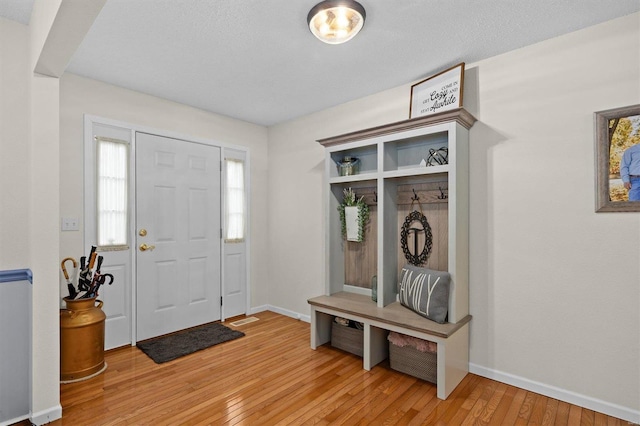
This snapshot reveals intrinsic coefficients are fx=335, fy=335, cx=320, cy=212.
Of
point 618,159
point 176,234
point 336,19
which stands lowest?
point 176,234

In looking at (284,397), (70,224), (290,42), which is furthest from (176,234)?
(290,42)

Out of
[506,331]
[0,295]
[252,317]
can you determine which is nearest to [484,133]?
[506,331]

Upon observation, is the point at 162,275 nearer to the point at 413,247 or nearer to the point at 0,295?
the point at 0,295

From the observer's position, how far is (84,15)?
1.58m

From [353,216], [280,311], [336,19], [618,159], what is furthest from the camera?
[280,311]

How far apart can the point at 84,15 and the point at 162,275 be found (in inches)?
104

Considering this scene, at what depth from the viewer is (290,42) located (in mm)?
2457

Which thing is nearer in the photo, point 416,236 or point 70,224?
point 70,224

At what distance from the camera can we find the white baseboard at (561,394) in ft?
7.05

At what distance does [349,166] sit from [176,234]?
204 cm

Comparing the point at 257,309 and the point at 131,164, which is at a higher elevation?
the point at 131,164

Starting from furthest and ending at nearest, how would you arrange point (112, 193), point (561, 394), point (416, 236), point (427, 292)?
point (112, 193), point (416, 236), point (427, 292), point (561, 394)

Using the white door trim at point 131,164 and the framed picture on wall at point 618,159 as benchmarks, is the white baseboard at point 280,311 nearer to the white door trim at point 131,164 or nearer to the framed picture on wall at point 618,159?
the white door trim at point 131,164

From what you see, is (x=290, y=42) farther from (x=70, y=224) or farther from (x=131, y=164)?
(x=70, y=224)
